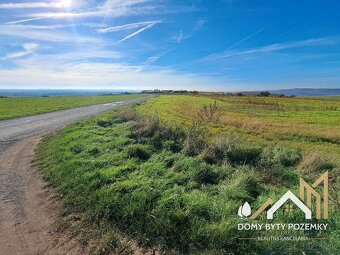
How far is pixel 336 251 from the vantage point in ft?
15.2

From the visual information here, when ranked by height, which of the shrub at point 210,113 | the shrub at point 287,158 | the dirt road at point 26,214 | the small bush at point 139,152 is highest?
the shrub at point 210,113

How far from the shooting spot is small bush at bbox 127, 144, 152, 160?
1058 cm

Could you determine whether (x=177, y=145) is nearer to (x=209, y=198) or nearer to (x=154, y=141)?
(x=154, y=141)

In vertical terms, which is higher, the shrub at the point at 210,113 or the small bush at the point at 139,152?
the shrub at the point at 210,113

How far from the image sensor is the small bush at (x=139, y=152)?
10578 mm

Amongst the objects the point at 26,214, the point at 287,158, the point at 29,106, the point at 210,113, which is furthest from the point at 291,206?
the point at 29,106

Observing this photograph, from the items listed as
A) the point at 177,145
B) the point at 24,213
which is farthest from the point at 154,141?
the point at 24,213

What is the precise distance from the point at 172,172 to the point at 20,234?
428cm

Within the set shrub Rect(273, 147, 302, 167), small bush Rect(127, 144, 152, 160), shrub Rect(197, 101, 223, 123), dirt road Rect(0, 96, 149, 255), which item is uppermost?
shrub Rect(197, 101, 223, 123)

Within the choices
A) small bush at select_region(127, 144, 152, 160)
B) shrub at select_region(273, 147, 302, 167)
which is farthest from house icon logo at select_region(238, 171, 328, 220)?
small bush at select_region(127, 144, 152, 160)

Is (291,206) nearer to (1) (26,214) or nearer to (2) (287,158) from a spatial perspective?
(2) (287,158)

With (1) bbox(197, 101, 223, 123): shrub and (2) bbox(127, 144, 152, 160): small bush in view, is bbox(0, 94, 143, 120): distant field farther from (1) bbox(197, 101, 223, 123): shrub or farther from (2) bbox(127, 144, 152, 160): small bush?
(2) bbox(127, 144, 152, 160): small bush

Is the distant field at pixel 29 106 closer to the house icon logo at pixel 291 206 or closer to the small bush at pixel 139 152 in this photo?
the small bush at pixel 139 152

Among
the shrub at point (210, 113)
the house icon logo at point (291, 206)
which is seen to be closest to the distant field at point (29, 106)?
the shrub at point (210, 113)
